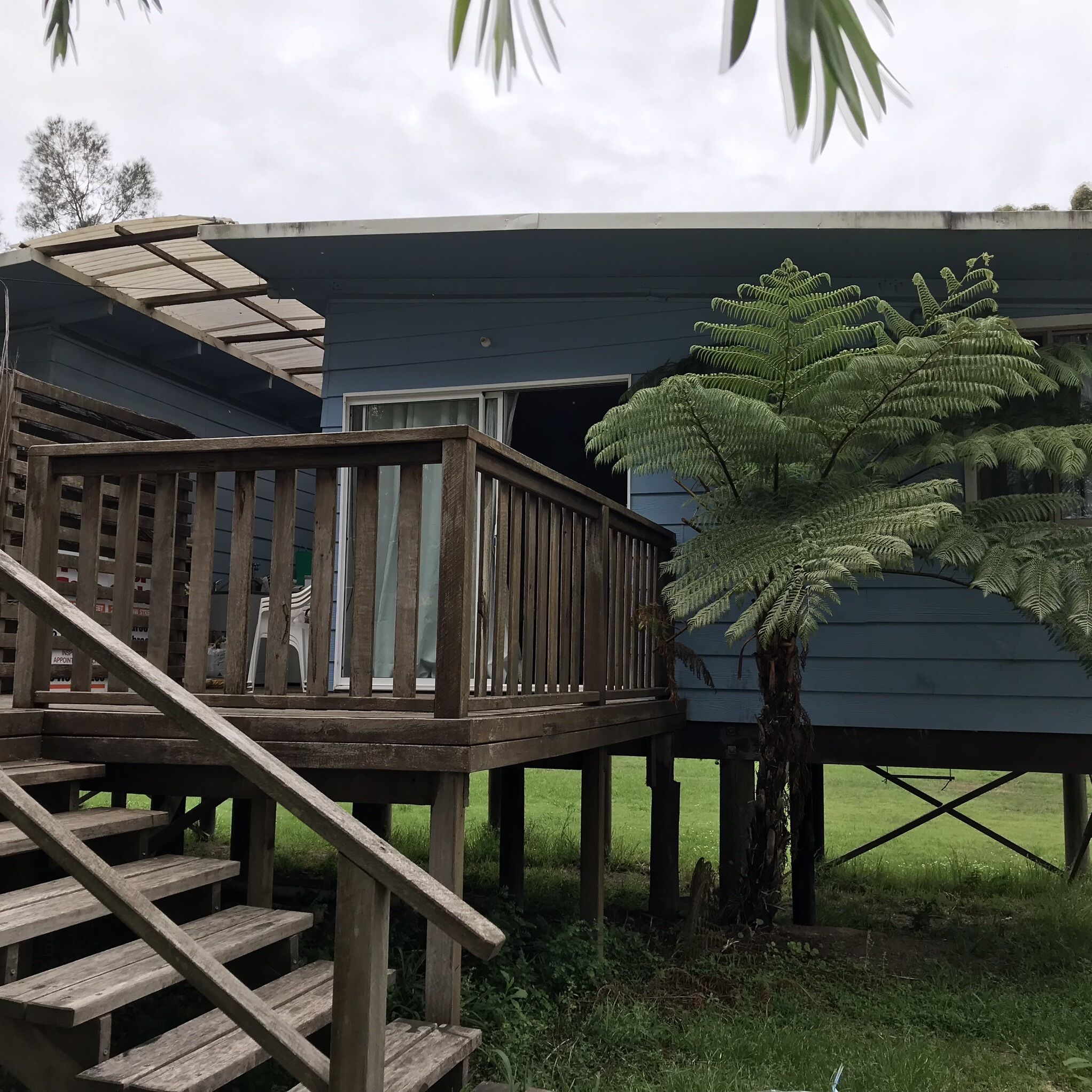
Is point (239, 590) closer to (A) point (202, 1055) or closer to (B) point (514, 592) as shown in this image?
(B) point (514, 592)

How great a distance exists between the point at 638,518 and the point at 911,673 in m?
1.85

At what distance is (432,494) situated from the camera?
6.62m

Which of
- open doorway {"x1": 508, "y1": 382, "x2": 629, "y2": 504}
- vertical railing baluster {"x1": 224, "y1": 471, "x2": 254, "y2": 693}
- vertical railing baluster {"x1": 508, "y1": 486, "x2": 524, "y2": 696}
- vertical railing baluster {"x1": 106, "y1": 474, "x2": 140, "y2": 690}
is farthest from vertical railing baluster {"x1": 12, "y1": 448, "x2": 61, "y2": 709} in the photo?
open doorway {"x1": 508, "y1": 382, "x2": 629, "y2": 504}

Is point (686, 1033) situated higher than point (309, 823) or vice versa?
point (309, 823)

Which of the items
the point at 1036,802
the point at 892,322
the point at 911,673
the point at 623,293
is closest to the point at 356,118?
the point at 623,293

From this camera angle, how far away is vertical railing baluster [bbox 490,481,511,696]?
402cm

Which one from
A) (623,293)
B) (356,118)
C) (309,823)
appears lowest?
(309,823)

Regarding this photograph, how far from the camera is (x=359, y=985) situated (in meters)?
2.22

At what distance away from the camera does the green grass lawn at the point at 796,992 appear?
12.7 ft

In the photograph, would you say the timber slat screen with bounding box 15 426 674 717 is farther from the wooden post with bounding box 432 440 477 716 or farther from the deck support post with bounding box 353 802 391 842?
the deck support post with bounding box 353 802 391 842

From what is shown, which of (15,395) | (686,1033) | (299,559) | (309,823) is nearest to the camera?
(309,823)

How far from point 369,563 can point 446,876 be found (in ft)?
3.60

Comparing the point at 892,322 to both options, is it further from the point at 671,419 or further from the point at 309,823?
the point at 309,823

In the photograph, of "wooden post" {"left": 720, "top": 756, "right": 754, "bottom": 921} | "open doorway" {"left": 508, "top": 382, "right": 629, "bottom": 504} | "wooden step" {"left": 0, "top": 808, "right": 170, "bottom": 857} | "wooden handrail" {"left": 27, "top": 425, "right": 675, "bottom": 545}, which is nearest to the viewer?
"wooden step" {"left": 0, "top": 808, "right": 170, "bottom": 857}
